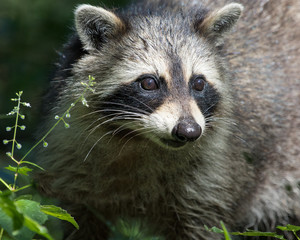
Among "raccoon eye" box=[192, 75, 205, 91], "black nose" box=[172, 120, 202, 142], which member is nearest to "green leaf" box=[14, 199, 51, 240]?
"black nose" box=[172, 120, 202, 142]

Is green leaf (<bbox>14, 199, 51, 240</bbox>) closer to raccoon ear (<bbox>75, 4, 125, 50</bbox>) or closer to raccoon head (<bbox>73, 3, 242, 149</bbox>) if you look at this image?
raccoon head (<bbox>73, 3, 242, 149</bbox>)

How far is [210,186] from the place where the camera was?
4562 mm

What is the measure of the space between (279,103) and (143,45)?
5.24 feet

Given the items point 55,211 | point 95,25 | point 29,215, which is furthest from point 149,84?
point 29,215

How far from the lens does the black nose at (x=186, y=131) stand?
11.7 feet

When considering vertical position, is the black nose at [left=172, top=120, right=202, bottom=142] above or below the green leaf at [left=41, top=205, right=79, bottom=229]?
above

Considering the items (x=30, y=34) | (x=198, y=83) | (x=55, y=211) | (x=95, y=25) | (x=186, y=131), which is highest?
(x=95, y=25)

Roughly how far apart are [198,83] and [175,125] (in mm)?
580

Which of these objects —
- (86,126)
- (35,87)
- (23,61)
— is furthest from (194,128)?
(23,61)

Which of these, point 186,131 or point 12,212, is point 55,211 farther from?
point 186,131

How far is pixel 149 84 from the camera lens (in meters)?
3.96

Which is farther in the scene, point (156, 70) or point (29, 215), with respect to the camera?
point (156, 70)

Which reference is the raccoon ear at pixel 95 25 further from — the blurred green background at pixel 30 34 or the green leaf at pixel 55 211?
the blurred green background at pixel 30 34

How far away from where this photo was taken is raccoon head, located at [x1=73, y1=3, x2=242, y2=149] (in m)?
3.85
